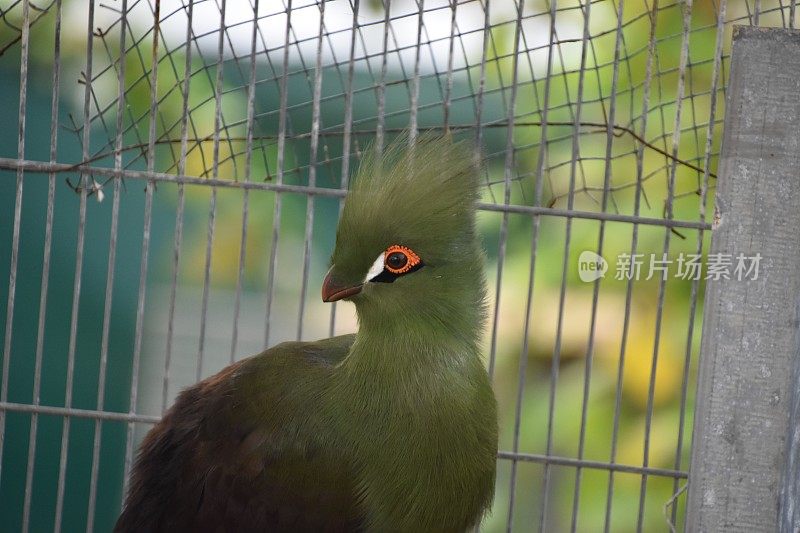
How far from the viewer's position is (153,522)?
1.87m

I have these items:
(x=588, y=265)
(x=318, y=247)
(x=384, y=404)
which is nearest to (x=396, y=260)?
(x=384, y=404)

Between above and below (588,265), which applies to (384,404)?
below

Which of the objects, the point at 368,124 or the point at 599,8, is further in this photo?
the point at 368,124

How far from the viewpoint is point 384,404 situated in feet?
5.72

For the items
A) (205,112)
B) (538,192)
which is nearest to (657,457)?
(538,192)

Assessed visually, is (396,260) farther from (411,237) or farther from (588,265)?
(588,265)

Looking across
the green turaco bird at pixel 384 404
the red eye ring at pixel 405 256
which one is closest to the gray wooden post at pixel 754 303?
the green turaco bird at pixel 384 404

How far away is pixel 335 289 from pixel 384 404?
0.76ft

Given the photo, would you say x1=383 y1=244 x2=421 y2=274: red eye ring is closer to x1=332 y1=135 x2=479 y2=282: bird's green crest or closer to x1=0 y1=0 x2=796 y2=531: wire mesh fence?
x1=332 y1=135 x2=479 y2=282: bird's green crest

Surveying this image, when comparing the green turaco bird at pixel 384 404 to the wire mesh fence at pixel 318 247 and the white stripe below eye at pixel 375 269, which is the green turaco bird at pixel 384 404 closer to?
the white stripe below eye at pixel 375 269

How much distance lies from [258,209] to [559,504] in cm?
151

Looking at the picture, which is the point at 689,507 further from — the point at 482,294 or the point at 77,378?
the point at 77,378

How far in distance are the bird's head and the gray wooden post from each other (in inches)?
21.0

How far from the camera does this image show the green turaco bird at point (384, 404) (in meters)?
1.67
